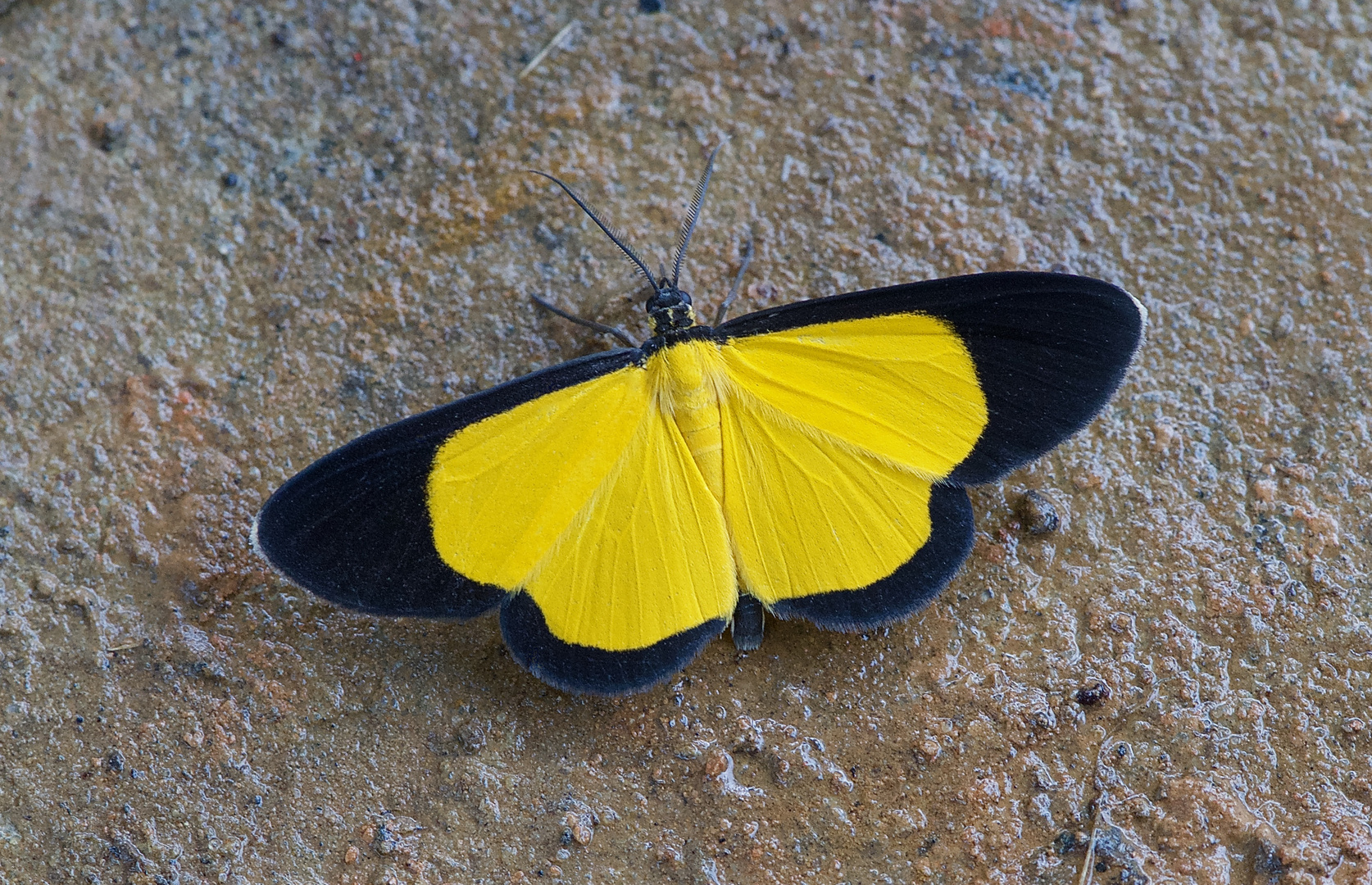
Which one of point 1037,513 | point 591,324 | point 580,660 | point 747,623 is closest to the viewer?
point 580,660

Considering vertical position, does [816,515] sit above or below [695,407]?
below

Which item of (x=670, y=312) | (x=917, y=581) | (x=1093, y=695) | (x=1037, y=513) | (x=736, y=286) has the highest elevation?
(x=670, y=312)

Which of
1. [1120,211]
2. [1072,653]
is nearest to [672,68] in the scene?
[1120,211]

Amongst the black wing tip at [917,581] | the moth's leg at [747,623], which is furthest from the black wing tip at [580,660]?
the black wing tip at [917,581]

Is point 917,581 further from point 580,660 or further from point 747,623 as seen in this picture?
point 580,660

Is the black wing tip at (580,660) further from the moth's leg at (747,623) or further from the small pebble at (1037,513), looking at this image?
the small pebble at (1037,513)

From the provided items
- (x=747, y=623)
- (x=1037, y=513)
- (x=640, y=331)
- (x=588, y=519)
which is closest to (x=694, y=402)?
(x=588, y=519)

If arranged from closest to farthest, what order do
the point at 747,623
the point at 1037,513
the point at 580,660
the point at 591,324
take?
the point at 580,660, the point at 747,623, the point at 1037,513, the point at 591,324

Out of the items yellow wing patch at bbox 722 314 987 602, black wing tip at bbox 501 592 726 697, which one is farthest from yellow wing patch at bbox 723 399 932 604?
black wing tip at bbox 501 592 726 697
